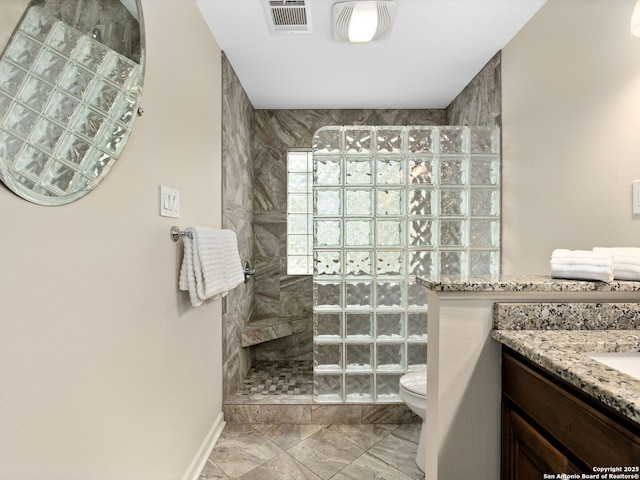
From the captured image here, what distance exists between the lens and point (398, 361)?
221 cm

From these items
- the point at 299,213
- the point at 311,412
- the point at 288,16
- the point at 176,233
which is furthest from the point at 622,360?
the point at 299,213

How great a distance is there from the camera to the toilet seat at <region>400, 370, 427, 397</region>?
176cm

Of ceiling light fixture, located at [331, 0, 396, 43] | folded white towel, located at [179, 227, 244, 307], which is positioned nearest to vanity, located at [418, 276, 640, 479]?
folded white towel, located at [179, 227, 244, 307]

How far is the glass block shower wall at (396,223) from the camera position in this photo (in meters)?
2.14

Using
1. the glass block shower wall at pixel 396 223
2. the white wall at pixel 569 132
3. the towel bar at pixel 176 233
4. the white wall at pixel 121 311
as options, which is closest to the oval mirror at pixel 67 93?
the white wall at pixel 121 311

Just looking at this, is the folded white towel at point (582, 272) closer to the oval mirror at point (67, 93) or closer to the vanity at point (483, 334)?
the vanity at point (483, 334)

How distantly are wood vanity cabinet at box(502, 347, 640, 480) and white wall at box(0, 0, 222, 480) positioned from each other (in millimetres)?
1145

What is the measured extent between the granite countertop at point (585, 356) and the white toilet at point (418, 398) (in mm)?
869

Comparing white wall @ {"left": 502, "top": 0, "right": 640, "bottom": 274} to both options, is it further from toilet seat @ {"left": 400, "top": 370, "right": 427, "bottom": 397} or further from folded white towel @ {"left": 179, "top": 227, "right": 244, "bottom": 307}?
folded white towel @ {"left": 179, "top": 227, "right": 244, "bottom": 307}

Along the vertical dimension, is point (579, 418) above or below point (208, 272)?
below

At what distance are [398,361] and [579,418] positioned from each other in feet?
5.05

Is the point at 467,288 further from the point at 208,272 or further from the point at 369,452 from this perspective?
the point at 369,452

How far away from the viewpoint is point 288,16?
1.79m

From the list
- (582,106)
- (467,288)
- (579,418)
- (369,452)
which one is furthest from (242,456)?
(582,106)
